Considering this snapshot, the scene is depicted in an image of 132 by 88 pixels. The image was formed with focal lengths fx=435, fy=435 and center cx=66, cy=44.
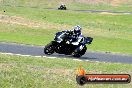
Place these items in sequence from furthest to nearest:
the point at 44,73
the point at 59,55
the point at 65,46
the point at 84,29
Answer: the point at 84,29, the point at 59,55, the point at 65,46, the point at 44,73

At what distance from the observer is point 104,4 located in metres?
99.1

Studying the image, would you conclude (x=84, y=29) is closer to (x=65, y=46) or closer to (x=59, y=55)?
(x=59, y=55)

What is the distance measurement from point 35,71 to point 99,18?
159 ft

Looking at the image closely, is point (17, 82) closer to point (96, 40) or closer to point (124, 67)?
point (124, 67)

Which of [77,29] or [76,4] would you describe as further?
[76,4]

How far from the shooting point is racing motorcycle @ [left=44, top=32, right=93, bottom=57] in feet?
92.2

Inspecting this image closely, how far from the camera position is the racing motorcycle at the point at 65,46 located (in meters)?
28.1

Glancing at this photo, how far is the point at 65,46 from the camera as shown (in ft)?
93.0

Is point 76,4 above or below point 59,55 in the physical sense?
below

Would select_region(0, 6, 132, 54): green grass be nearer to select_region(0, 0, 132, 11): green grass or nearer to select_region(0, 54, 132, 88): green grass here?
select_region(0, 54, 132, 88): green grass

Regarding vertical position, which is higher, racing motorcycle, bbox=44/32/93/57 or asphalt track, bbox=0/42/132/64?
racing motorcycle, bbox=44/32/93/57

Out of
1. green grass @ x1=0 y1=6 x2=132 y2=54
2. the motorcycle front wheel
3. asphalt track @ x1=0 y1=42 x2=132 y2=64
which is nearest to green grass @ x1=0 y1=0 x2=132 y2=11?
green grass @ x1=0 y1=6 x2=132 y2=54

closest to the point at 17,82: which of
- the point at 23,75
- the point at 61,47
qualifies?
the point at 23,75

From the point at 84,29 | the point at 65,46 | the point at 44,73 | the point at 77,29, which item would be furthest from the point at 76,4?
the point at 44,73
